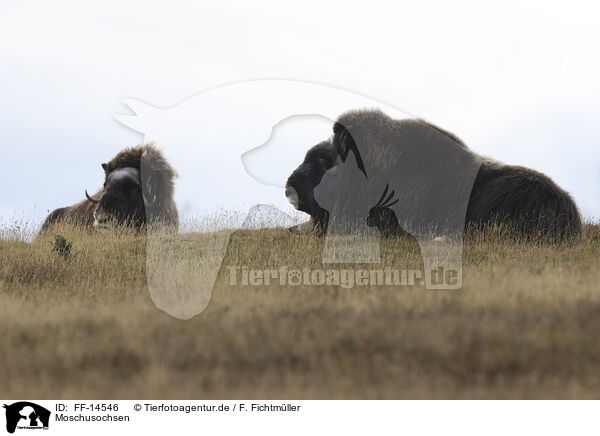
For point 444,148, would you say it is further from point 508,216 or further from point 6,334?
point 6,334

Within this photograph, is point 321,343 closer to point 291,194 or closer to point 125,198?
point 291,194

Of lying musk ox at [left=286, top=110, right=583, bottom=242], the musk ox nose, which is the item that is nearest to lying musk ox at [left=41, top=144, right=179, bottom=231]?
the musk ox nose

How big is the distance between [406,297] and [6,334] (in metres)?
4.35

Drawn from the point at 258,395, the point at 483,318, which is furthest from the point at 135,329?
the point at 483,318

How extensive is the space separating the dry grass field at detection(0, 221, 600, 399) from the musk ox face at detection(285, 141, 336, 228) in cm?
366

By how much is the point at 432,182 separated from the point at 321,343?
6.90 meters

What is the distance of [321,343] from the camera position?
5.48 m

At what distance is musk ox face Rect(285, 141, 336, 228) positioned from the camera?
11648mm

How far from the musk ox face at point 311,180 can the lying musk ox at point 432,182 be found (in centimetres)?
2

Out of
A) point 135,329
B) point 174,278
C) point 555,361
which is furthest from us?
point 174,278

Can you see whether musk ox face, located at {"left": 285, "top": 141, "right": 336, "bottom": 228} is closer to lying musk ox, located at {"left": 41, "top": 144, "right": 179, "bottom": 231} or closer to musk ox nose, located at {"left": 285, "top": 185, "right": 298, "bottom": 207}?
musk ox nose, located at {"left": 285, "top": 185, "right": 298, "bottom": 207}

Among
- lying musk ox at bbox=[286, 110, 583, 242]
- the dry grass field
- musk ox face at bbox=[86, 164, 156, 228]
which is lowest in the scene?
the dry grass field

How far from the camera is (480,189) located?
11.8 meters
